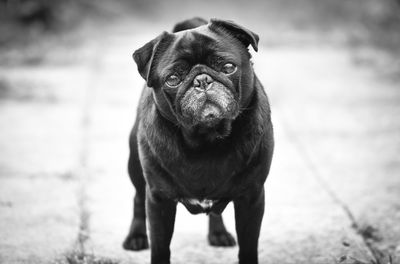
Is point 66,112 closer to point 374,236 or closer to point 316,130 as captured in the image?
point 316,130

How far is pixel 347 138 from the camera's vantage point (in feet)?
18.1

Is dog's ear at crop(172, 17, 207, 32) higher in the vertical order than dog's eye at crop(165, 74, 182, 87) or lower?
higher

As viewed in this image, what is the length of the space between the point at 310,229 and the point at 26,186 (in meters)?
2.37

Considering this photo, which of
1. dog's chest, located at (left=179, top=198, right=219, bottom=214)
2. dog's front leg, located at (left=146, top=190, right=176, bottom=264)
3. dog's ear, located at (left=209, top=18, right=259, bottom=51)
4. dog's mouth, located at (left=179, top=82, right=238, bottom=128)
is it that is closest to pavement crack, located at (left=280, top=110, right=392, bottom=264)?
dog's chest, located at (left=179, top=198, right=219, bottom=214)

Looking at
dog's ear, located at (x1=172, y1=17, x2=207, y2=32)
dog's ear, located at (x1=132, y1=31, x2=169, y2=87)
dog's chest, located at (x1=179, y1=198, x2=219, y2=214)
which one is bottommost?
dog's chest, located at (x1=179, y1=198, x2=219, y2=214)

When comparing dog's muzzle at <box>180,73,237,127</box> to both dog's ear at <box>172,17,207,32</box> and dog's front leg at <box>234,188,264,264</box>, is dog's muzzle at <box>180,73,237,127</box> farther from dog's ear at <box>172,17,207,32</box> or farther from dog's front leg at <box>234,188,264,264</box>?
dog's ear at <box>172,17,207,32</box>

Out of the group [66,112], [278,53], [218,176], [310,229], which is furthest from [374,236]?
[278,53]

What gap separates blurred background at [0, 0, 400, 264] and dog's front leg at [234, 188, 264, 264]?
35cm

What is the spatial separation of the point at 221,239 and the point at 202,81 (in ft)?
4.51

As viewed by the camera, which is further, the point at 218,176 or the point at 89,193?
the point at 89,193

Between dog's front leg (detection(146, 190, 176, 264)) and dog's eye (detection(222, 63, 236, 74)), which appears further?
dog's front leg (detection(146, 190, 176, 264))

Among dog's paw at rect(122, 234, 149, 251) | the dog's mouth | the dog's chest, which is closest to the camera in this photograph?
the dog's mouth

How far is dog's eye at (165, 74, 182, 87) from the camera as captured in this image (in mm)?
2637

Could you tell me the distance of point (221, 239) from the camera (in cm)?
354
